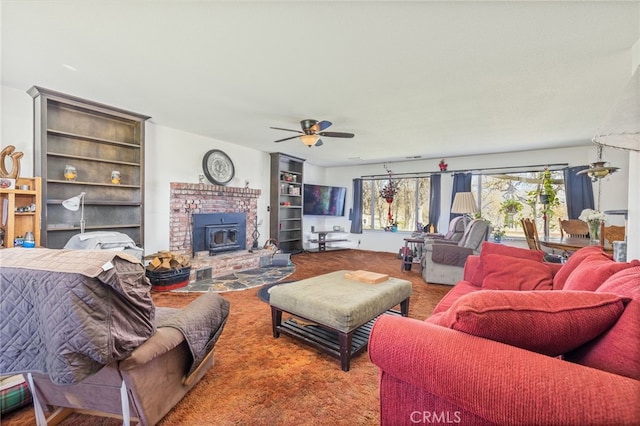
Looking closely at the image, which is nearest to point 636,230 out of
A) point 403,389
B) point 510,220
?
point 403,389

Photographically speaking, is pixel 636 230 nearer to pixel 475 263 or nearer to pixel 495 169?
pixel 475 263

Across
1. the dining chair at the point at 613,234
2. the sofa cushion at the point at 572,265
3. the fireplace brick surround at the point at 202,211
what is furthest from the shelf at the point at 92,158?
the dining chair at the point at 613,234

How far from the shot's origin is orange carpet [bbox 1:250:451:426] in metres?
1.42

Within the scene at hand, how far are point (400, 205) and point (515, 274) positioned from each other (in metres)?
4.94

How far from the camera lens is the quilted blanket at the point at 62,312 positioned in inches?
38.4

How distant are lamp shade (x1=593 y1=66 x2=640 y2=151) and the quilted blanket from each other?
6.54ft

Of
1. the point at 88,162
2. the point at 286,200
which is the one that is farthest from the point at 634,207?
the point at 286,200

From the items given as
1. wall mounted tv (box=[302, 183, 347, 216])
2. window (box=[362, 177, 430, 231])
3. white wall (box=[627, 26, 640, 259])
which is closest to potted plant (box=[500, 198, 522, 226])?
window (box=[362, 177, 430, 231])

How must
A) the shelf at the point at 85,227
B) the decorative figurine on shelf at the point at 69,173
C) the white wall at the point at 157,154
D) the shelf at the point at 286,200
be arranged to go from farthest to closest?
the shelf at the point at 286,200 → the decorative figurine on shelf at the point at 69,173 → the shelf at the point at 85,227 → the white wall at the point at 157,154

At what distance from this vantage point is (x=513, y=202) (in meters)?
5.20

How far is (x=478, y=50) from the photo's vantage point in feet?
6.66

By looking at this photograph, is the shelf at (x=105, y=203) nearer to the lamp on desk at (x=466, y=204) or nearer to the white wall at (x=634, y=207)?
the white wall at (x=634, y=207)

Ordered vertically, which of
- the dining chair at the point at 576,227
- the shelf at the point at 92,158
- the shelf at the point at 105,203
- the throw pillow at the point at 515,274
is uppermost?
the shelf at the point at 92,158

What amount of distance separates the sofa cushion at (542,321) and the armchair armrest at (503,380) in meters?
0.05
